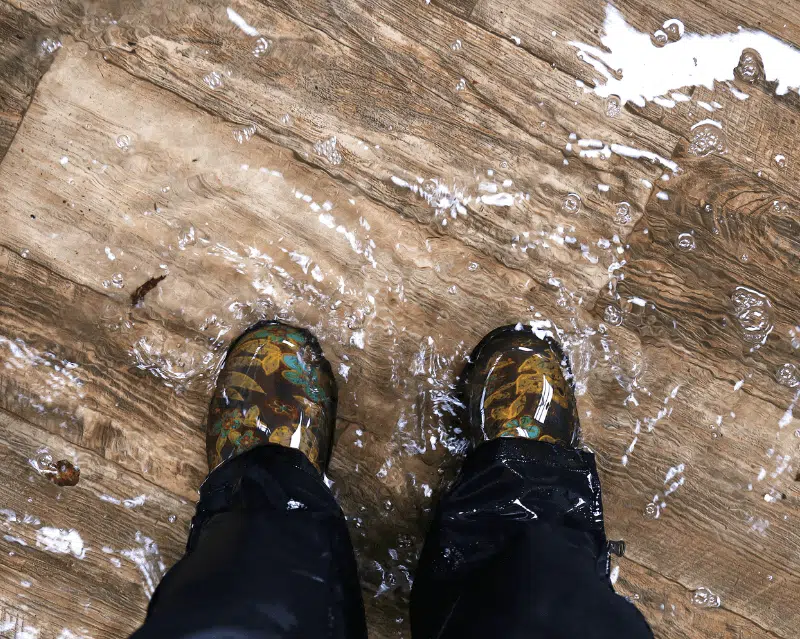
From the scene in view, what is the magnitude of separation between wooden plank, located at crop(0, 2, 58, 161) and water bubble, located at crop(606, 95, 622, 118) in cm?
102

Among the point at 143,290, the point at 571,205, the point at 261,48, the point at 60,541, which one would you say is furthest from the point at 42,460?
the point at 571,205

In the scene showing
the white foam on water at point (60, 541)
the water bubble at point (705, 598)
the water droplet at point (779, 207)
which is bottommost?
the white foam on water at point (60, 541)

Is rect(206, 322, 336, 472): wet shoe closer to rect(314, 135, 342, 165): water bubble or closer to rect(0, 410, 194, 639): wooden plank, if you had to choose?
rect(0, 410, 194, 639): wooden plank

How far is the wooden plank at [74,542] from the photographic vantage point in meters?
1.00

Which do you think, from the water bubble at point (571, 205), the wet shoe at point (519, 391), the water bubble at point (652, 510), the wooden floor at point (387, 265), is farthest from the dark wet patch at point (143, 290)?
the water bubble at point (652, 510)

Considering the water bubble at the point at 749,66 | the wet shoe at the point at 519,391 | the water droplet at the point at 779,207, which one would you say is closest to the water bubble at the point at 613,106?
the water bubble at the point at 749,66

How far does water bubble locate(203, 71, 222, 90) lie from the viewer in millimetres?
1014

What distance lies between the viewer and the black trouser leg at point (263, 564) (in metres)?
0.71

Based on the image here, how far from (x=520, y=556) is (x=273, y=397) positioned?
485 mm

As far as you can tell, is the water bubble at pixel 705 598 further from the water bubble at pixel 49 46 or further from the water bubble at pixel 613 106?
the water bubble at pixel 49 46

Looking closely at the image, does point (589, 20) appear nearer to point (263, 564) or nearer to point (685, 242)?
point (685, 242)

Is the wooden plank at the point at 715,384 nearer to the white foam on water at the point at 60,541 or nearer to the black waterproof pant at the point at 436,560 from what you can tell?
the black waterproof pant at the point at 436,560

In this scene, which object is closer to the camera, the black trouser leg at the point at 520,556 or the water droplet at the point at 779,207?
the black trouser leg at the point at 520,556

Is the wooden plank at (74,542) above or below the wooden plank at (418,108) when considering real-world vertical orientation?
below
